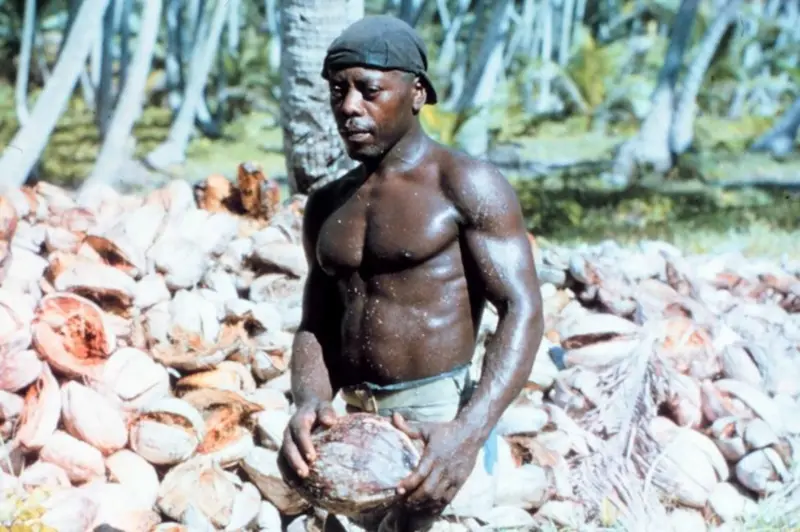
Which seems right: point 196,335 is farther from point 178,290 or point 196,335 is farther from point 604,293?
point 604,293

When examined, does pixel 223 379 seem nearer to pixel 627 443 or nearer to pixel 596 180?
pixel 627 443

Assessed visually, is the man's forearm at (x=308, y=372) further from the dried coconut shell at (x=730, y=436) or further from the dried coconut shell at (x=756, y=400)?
the dried coconut shell at (x=756, y=400)

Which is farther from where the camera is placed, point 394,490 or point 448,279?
point 448,279

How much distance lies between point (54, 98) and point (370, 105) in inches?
222

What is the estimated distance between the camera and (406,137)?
2.87m

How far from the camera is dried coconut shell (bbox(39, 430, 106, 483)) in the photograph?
401cm

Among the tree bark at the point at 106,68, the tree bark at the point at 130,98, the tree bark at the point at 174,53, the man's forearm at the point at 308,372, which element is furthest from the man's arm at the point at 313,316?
the tree bark at the point at 174,53

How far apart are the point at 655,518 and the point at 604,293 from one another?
137cm

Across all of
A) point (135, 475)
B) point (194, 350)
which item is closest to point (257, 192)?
point (194, 350)

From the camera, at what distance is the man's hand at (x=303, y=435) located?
2.65 m

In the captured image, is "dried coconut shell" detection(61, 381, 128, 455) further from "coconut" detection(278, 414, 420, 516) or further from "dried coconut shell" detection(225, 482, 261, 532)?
"coconut" detection(278, 414, 420, 516)

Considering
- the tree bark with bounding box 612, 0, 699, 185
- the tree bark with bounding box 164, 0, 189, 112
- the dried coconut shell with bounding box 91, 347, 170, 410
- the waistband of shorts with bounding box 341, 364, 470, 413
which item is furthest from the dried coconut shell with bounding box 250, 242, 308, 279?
the tree bark with bounding box 164, 0, 189, 112

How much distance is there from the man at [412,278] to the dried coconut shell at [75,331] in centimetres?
149

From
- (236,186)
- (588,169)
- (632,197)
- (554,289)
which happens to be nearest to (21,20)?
(588,169)
